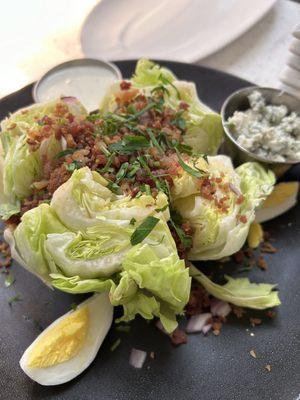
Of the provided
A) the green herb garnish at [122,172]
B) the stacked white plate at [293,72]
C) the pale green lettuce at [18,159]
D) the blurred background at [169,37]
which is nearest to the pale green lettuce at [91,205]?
the green herb garnish at [122,172]

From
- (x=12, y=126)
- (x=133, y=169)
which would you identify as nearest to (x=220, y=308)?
(x=133, y=169)

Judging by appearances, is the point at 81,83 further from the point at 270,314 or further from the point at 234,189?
the point at 270,314

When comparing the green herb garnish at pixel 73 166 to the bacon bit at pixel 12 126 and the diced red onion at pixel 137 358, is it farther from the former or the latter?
the diced red onion at pixel 137 358

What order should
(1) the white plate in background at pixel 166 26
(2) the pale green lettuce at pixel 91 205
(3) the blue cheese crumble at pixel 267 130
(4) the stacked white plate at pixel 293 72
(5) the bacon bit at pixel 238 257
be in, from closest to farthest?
(2) the pale green lettuce at pixel 91 205, (5) the bacon bit at pixel 238 257, (3) the blue cheese crumble at pixel 267 130, (4) the stacked white plate at pixel 293 72, (1) the white plate in background at pixel 166 26

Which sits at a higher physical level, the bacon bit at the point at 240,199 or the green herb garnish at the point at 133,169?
the green herb garnish at the point at 133,169

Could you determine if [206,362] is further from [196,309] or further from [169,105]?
[169,105]

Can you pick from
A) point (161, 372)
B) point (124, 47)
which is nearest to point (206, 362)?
point (161, 372)

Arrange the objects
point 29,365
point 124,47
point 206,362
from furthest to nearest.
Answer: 1. point 124,47
2. point 206,362
3. point 29,365

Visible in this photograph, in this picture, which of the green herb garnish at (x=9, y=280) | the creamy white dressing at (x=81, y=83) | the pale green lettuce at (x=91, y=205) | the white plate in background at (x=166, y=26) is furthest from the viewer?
the white plate in background at (x=166, y=26)
